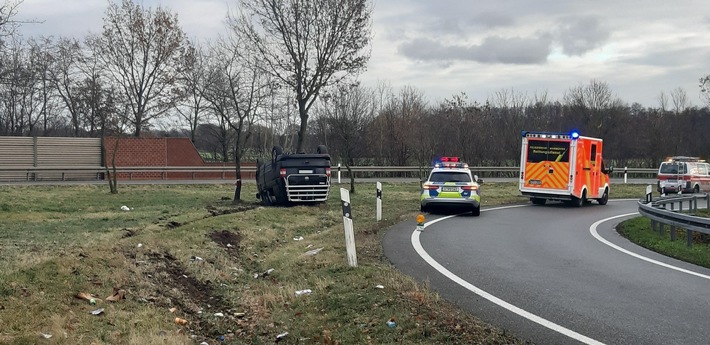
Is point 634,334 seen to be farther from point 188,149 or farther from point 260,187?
point 188,149

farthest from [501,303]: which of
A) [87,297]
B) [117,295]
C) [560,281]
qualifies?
[87,297]

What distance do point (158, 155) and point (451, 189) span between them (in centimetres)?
2701

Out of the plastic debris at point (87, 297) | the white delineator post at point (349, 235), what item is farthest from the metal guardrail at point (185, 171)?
the plastic debris at point (87, 297)

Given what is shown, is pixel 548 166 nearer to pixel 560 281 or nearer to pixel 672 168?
pixel 672 168

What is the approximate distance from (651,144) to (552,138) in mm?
43566

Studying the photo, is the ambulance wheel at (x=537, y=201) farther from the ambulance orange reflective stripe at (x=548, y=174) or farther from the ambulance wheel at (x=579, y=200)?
the ambulance orange reflective stripe at (x=548, y=174)

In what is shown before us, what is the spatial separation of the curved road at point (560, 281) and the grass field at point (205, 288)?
60 centimetres

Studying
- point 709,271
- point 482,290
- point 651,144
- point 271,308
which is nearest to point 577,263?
point 709,271

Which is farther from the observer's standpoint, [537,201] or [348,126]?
[348,126]

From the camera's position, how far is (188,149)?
43531 millimetres

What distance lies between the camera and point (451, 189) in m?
20.4

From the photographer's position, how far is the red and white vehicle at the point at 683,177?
112ft

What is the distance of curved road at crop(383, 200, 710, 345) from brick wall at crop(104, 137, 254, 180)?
27.7m

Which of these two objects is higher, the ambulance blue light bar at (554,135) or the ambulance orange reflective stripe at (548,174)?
the ambulance blue light bar at (554,135)
